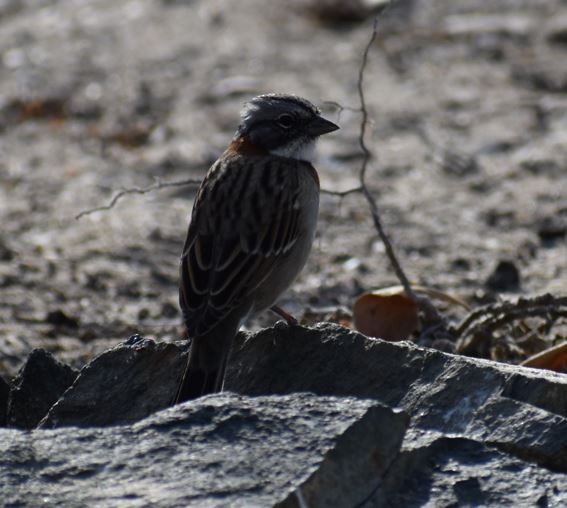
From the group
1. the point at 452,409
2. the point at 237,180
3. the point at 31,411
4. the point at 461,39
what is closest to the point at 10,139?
the point at 461,39

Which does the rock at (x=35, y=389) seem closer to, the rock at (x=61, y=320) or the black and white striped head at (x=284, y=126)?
the black and white striped head at (x=284, y=126)

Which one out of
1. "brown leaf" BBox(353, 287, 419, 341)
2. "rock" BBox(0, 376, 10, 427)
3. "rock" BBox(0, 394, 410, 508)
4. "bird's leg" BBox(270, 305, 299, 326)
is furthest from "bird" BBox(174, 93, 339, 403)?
"rock" BBox(0, 394, 410, 508)

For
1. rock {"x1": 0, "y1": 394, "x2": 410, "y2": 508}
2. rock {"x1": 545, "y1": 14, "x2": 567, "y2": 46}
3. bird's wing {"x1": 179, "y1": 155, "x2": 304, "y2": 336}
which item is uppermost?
rock {"x1": 545, "y1": 14, "x2": 567, "y2": 46}

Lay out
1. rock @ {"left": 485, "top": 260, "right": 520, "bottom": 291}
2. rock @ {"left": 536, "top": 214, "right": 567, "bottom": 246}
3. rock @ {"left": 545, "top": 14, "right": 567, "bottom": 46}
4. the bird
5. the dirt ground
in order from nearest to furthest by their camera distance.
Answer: the bird
rock @ {"left": 485, "top": 260, "right": 520, "bottom": 291}
the dirt ground
rock @ {"left": 536, "top": 214, "right": 567, "bottom": 246}
rock @ {"left": 545, "top": 14, "right": 567, "bottom": 46}

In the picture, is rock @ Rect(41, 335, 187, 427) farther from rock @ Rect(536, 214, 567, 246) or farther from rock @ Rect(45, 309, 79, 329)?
rock @ Rect(536, 214, 567, 246)

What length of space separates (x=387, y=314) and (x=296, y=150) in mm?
916

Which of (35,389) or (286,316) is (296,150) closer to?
(286,316)

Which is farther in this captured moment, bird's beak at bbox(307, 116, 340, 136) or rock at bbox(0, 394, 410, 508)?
bird's beak at bbox(307, 116, 340, 136)

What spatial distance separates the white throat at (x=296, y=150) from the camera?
6.28m

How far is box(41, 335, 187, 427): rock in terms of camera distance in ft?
15.3

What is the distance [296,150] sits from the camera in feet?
20.7

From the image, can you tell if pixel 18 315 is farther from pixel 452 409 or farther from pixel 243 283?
pixel 452 409

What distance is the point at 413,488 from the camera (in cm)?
400

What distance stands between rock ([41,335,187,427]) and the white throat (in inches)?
62.3
